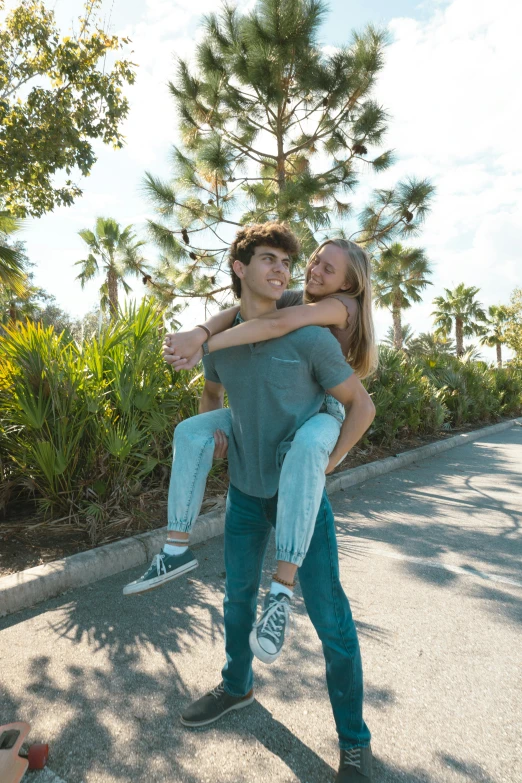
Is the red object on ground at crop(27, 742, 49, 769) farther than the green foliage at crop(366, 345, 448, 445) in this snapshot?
No

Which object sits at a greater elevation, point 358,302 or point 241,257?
point 241,257

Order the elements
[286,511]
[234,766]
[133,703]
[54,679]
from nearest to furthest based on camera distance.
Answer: [286,511] → [234,766] → [133,703] → [54,679]

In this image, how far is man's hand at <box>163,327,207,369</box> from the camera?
2.21 m

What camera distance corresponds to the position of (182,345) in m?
2.22

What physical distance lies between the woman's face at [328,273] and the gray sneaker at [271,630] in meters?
1.37

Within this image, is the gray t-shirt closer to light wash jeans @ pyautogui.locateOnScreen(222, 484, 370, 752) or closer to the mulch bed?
light wash jeans @ pyautogui.locateOnScreen(222, 484, 370, 752)

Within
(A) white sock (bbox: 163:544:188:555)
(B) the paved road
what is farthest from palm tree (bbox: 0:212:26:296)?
(A) white sock (bbox: 163:544:188:555)

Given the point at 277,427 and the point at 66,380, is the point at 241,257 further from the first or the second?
the point at 66,380

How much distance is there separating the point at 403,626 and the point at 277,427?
194 cm

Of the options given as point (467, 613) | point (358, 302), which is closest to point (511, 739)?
point (467, 613)

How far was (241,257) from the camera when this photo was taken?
241cm

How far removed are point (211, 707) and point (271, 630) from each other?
2.65ft

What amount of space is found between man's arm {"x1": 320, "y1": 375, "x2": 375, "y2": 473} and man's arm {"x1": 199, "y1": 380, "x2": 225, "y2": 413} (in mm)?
648

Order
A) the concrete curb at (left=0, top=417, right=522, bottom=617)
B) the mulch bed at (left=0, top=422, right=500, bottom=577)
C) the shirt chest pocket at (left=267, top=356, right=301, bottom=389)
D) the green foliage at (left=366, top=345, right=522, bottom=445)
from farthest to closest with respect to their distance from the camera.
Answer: the green foliage at (left=366, top=345, right=522, bottom=445) → the mulch bed at (left=0, top=422, right=500, bottom=577) → the concrete curb at (left=0, top=417, right=522, bottom=617) → the shirt chest pocket at (left=267, top=356, right=301, bottom=389)
